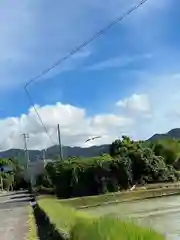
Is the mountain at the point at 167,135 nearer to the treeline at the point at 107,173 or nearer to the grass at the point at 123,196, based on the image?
the treeline at the point at 107,173

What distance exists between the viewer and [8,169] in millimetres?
144125

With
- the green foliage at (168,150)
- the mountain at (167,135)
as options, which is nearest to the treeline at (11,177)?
the mountain at (167,135)

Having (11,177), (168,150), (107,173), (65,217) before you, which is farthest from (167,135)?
(65,217)

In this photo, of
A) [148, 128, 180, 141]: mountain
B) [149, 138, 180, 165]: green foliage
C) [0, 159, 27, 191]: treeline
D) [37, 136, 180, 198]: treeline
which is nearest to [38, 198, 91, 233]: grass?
Result: [37, 136, 180, 198]: treeline

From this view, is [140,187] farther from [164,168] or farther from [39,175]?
[39,175]

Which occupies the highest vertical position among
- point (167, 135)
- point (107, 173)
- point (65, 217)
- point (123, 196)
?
point (167, 135)

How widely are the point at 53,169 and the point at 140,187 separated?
10.3m

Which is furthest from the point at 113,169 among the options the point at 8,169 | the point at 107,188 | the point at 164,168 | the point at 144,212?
the point at 8,169

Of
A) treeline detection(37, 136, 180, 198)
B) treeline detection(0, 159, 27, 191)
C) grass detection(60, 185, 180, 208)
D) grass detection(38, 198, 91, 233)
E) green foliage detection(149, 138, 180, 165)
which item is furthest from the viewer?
treeline detection(0, 159, 27, 191)

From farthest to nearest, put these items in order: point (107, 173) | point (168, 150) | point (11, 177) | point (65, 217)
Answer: point (11, 177), point (168, 150), point (107, 173), point (65, 217)

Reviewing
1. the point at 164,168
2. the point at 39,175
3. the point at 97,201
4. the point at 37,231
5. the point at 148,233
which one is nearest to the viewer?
the point at 148,233

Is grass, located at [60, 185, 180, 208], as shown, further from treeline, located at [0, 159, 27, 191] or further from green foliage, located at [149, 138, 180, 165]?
treeline, located at [0, 159, 27, 191]

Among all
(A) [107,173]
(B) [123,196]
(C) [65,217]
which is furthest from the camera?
(A) [107,173]

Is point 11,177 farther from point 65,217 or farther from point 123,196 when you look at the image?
point 65,217
